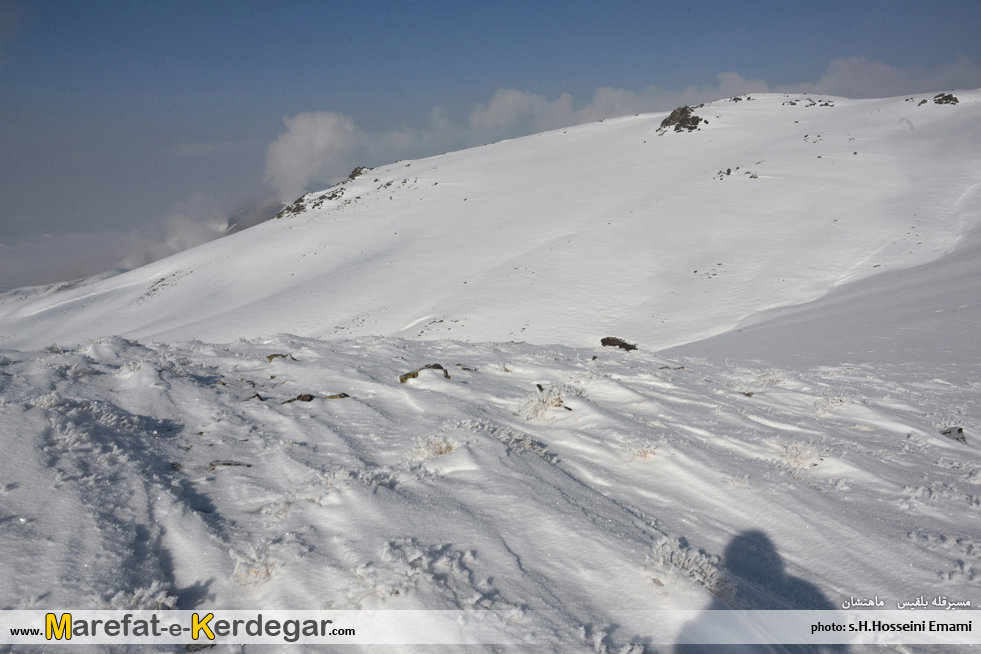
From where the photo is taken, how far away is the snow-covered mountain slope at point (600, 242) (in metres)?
19.9

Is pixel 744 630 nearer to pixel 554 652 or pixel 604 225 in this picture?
pixel 554 652

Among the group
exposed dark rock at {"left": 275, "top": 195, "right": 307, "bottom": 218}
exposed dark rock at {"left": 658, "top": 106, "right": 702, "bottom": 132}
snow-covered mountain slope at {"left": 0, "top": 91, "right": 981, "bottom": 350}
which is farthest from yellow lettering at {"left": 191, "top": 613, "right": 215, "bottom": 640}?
exposed dark rock at {"left": 275, "top": 195, "right": 307, "bottom": 218}

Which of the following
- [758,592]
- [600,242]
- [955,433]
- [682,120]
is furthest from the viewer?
[682,120]

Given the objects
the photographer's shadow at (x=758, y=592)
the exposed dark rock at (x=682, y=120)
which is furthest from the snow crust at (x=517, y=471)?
the exposed dark rock at (x=682, y=120)

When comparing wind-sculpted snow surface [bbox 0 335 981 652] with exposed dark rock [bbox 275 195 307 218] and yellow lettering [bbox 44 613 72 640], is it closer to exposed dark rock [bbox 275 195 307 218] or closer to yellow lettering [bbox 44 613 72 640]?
yellow lettering [bbox 44 613 72 640]

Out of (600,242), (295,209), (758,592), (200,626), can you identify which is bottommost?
(758,592)

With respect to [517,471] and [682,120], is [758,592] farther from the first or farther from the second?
[682,120]

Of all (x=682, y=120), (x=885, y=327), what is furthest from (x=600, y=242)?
(x=682, y=120)

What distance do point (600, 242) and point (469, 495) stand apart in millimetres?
24147

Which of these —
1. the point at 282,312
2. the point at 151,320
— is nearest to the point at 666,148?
the point at 282,312

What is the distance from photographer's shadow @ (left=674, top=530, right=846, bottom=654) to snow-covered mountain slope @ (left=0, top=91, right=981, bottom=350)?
13509mm

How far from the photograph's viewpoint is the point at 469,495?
12.1ft

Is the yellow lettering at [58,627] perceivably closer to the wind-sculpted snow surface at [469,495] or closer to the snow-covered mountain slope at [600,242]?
the wind-sculpted snow surface at [469,495]

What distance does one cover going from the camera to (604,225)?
28.2 m
